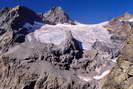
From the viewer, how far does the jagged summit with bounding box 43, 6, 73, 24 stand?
182 m

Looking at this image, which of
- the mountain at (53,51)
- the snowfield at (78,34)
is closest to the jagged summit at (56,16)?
the mountain at (53,51)

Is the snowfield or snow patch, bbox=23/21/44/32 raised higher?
snow patch, bbox=23/21/44/32

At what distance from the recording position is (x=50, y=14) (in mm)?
189500

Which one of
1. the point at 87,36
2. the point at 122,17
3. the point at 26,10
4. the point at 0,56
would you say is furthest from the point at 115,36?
the point at 0,56

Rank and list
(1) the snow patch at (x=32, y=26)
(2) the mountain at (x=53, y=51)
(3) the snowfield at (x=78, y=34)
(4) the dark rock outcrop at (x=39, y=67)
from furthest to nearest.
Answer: (1) the snow patch at (x=32, y=26) < (3) the snowfield at (x=78, y=34) < (2) the mountain at (x=53, y=51) < (4) the dark rock outcrop at (x=39, y=67)

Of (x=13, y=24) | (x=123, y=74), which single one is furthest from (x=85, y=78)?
(x=123, y=74)

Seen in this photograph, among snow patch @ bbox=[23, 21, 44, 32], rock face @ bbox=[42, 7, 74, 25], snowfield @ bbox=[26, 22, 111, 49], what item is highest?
rock face @ bbox=[42, 7, 74, 25]

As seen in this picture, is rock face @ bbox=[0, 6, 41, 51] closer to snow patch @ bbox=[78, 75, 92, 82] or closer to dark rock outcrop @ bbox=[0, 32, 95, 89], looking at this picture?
dark rock outcrop @ bbox=[0, 32, 95, 89]

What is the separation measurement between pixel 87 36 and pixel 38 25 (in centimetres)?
2567

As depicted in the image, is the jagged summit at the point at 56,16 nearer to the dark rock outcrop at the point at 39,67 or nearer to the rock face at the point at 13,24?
the rock face at the point at 13,24

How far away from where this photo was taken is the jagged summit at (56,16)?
598ft

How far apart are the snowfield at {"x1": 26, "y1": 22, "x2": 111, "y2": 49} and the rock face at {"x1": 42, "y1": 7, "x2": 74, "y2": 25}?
14.3 metres

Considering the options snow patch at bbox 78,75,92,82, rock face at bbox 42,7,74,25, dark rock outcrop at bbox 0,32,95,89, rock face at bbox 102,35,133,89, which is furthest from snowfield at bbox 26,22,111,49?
rock face at bbox 102,35,133,89

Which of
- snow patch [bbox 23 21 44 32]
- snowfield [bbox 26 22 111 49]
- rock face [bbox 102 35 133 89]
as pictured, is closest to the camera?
rock face [bbox 102 35 133 89]
